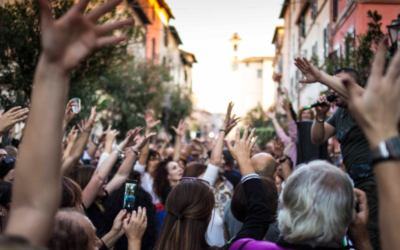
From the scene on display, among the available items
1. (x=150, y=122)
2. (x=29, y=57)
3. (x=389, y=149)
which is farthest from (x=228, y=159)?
(x=389, y=149)

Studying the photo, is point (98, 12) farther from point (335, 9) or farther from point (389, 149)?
point (335, 9)

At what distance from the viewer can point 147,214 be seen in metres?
3.31

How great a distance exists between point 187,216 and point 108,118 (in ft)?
67.1

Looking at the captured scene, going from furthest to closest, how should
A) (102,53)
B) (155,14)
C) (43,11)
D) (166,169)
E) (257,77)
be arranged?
(257,77)
(155,14)
(102,53)
(166,169)
(43,11)

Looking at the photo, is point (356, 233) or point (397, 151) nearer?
point (397, 151)

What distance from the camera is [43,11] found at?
126cm

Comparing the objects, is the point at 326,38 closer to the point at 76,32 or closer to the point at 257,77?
the point at 76,32

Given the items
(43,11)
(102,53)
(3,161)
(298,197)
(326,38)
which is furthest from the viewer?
(326,38)

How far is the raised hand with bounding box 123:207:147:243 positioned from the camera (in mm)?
2697

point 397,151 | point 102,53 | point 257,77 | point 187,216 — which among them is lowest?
point 187,216

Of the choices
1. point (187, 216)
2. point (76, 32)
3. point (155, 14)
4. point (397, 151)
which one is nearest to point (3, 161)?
point (187, 216)

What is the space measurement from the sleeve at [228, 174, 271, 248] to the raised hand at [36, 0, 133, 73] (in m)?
1.37

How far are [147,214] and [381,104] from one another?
2384 millimetres

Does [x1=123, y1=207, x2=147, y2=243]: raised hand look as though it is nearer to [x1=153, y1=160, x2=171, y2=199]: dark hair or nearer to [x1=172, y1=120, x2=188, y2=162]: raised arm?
[x1=153, y1=160, x2=171, y2=199]: dark hair
